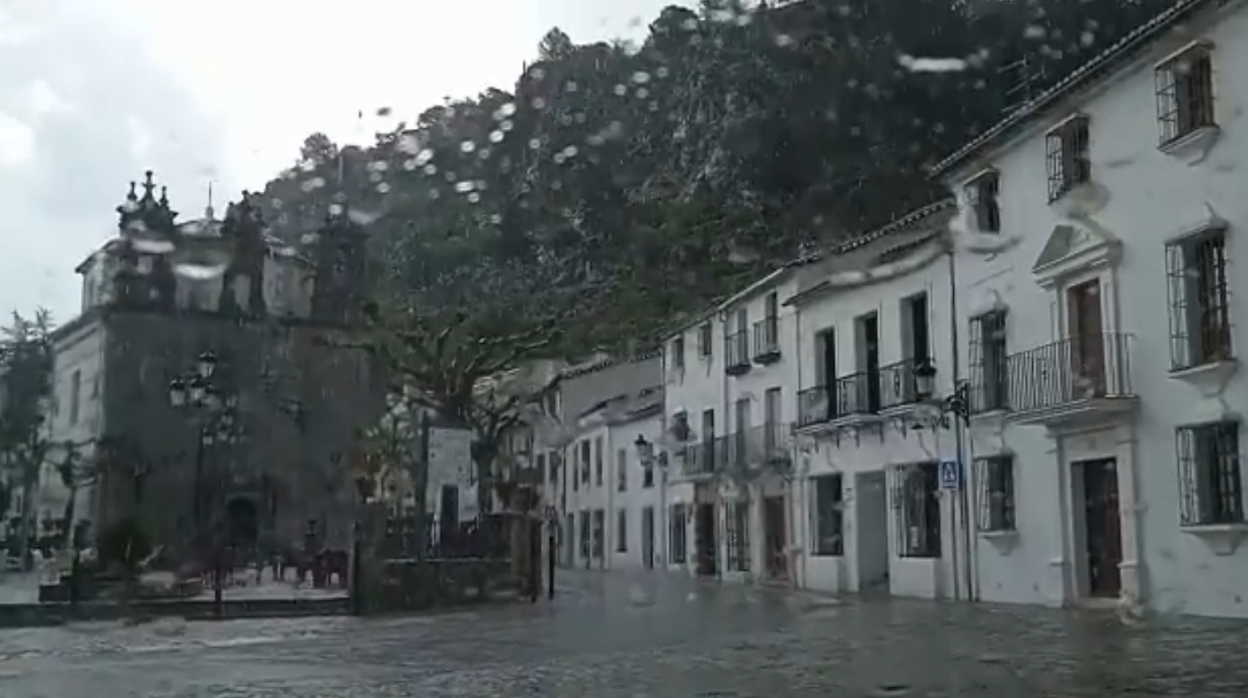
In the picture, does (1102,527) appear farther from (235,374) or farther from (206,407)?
(235,374)

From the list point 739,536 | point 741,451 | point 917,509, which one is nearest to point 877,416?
point 917,509

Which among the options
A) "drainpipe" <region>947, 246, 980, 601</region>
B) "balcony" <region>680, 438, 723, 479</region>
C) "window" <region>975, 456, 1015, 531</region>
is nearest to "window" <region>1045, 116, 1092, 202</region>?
"drainpipe" <region>947, 246, 980, 601</region>

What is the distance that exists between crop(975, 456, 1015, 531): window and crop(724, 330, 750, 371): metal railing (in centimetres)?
1021

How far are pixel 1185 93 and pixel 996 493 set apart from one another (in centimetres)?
645

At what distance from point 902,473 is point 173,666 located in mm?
14839

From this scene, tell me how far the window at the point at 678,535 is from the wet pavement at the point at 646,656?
61.2 ft

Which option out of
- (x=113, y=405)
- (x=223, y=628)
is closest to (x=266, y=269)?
(x=113, y=405)

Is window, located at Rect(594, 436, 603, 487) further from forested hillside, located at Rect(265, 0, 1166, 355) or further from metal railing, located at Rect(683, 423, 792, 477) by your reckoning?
metal railing, located at Rect(683, 423, 792, 477)

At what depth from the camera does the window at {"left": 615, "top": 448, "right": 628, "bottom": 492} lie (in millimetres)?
42094

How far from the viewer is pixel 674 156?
32.5m

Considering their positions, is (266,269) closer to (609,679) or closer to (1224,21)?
(1224,21)

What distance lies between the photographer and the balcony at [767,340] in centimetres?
2927

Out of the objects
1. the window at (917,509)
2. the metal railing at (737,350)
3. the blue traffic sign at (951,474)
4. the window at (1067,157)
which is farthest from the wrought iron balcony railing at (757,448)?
the window at (1067,157)

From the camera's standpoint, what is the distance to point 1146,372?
56.2 feet
